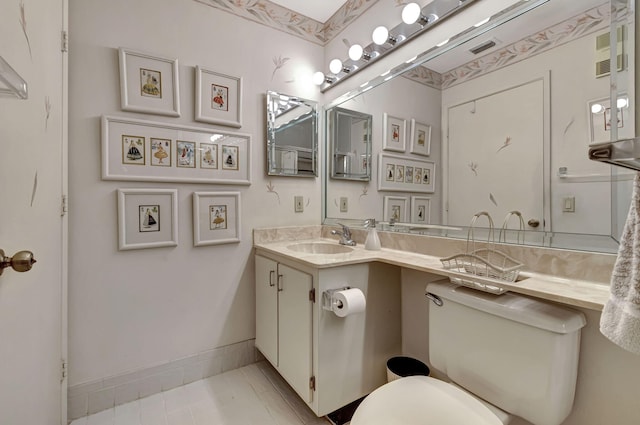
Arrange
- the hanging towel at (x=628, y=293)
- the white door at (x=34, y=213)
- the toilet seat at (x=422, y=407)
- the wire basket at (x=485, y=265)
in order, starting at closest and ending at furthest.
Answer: the hanging towel at (x=628, y=293) < the white door at (x=34, y=213) < the toilet seat at (x=422, y=407) < the wire basket at (x=485, y=265)

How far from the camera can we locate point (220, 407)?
1.44 meters

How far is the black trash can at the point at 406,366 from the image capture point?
4.48 feet

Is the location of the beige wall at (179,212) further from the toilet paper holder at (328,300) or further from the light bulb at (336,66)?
the toilet paper holder at (328,300)

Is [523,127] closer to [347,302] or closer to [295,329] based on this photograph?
[347,302]

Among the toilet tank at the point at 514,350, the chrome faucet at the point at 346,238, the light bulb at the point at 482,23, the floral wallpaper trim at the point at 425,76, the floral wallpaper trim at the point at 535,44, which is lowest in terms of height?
the toilet tank at the point at 514,350

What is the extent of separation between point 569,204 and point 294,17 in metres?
1.99

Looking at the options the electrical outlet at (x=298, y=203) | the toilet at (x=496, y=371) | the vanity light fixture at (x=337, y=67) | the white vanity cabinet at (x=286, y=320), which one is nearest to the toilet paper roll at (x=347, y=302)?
the white vanity cabinet at (x=286, y=320)

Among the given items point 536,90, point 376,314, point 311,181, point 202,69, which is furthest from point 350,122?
point 376,314

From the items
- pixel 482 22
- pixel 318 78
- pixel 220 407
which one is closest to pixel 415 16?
pixel 482 22

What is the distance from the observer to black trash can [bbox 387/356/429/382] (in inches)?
53.8

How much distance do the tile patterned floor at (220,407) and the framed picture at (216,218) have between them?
836 mm

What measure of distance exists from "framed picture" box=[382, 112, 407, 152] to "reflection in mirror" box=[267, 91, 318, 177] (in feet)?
1.96

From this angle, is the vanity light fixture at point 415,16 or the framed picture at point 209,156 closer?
the vanity light fixture at point 415,16

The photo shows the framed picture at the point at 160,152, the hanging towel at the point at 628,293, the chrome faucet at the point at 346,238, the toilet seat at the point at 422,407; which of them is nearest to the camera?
the hanging towel at the point at 628,293
